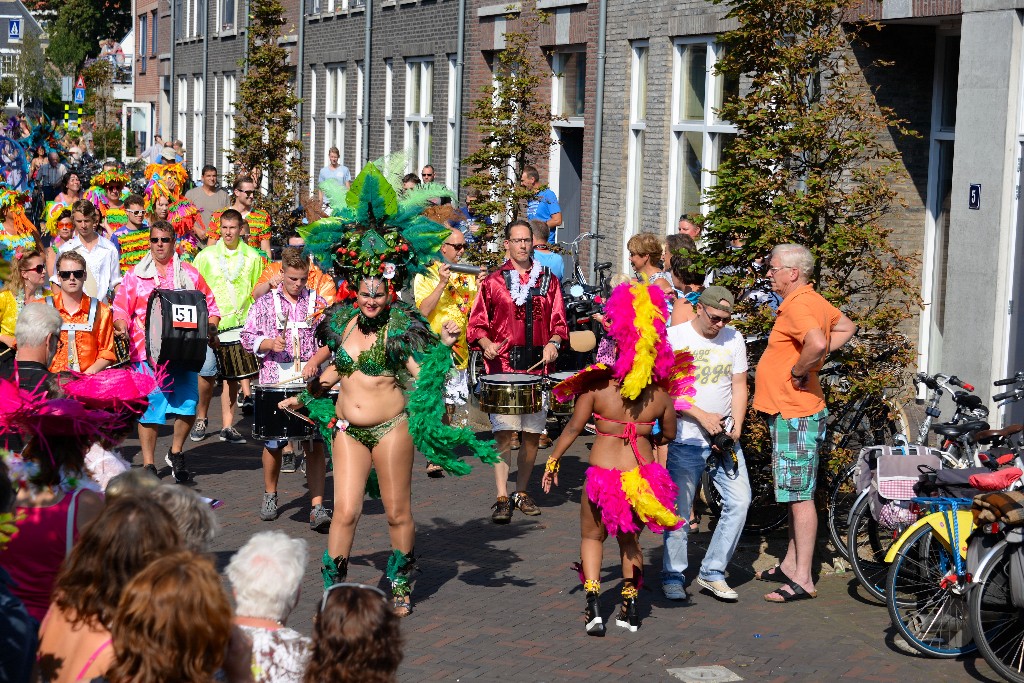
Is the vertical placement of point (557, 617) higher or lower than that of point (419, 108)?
lower

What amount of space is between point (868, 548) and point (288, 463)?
17.2ft

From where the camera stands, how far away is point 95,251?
13.2 metres

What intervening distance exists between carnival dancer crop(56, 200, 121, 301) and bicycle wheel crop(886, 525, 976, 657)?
801cm

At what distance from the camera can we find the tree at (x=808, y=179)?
8.90m

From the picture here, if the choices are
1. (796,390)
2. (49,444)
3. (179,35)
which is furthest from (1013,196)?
(179,35)

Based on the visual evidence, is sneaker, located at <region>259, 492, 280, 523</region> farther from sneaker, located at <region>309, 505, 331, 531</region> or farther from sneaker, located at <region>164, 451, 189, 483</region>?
sneaker, located at <region>164, 451, 189, 483</region>

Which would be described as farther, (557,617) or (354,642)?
(557,617)

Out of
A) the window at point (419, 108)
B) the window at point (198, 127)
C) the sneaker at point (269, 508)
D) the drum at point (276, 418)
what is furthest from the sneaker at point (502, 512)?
the window at point (198, 127)

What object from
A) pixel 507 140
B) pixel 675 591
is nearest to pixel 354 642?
pixel 675 591

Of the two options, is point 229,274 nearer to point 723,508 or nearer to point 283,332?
point 283,332

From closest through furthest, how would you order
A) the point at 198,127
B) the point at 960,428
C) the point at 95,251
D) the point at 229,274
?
the point at 960,428 → the point at 229,274 → the point at 95,251 → the point at 198,127

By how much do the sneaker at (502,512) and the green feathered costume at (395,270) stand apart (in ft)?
6.40

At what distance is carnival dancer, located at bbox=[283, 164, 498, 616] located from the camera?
771 centimetres

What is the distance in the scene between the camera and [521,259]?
33.4ft
